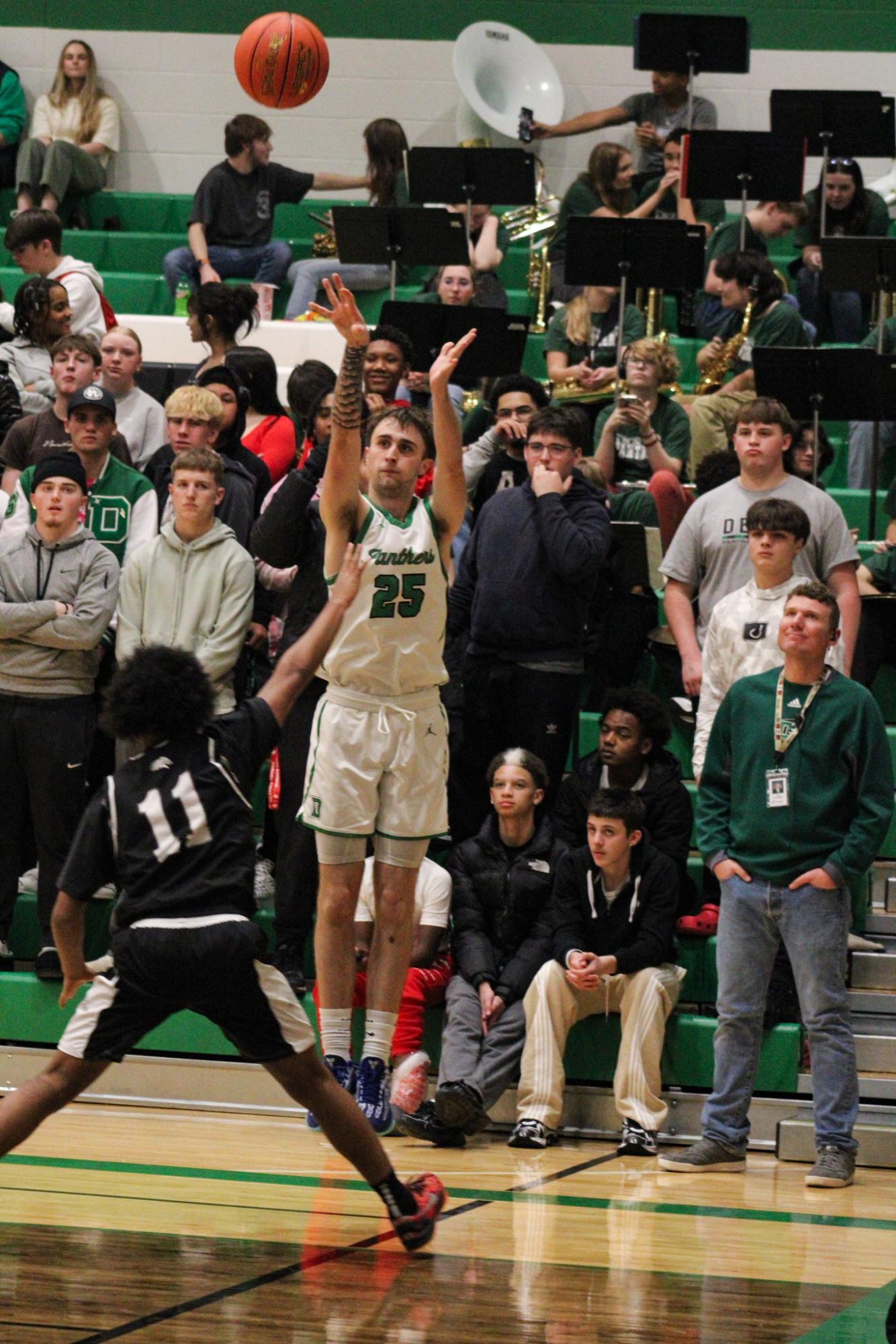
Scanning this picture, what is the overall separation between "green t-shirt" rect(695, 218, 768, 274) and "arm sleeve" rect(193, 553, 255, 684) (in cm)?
517

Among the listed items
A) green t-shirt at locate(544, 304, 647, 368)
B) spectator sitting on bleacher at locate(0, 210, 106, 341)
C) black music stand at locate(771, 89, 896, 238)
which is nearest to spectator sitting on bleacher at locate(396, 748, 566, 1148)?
spectator sitting on bleacher at locate(0, 210, 106, 341)

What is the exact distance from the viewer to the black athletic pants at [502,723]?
22.0ft

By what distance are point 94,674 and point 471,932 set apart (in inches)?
64.6

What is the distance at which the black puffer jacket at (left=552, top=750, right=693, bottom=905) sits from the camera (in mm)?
6461

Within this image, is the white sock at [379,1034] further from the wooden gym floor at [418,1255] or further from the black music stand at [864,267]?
the black music stand at [864,267]

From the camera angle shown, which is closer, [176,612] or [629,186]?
[176,612]

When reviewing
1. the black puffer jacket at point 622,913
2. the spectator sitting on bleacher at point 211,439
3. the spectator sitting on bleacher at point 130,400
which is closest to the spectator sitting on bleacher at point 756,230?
the spectator sitting on bleacher at point 130,400

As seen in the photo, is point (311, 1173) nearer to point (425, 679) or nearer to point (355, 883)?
point (355, 883)

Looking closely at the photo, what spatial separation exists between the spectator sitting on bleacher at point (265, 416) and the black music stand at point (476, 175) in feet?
7.40

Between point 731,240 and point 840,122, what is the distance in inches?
34.9

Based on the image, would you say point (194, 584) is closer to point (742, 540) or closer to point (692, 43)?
point (742, 540)

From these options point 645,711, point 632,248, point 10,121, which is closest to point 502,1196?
point 645,711

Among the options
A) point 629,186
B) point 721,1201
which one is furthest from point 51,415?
point 629,186

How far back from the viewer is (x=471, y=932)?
6383 millimetres
